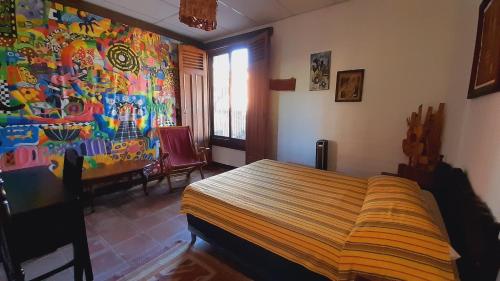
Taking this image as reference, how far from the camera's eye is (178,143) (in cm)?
373

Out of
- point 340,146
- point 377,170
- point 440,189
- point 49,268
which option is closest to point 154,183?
point 49,268

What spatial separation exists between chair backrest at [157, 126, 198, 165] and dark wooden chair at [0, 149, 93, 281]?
2.03 meters

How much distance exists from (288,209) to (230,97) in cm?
304

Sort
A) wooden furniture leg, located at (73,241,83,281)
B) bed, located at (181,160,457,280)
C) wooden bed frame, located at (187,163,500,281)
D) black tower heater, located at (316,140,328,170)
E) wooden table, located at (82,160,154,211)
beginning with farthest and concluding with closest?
black tower heater, located at (316,140,328,170)
wooden table, located at (82,160,154,211)
wooden furniture leg, located at (73,241,83,281)
bed, located at (181,160,457,280)
wooden bed frame, located at (187,163,500,281)

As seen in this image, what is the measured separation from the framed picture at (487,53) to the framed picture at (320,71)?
5.11ft

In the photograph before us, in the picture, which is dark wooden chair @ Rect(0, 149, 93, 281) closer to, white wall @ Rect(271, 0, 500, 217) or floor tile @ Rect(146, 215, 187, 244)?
floor tile @ Rect(146, 215, 187, 244)

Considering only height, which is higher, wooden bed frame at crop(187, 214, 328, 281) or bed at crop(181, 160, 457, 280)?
bed at crop(181, 160, 457, 280)

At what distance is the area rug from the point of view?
1652 mm

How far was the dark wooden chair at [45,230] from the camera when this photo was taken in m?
1.13

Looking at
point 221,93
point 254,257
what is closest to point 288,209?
point 254,257

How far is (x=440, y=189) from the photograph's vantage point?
5.77 ft

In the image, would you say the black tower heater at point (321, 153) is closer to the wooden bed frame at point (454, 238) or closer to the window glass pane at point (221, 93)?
the wooden bed frame at point (454, 238)

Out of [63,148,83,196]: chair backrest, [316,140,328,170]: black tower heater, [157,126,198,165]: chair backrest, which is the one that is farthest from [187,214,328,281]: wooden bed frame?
[157,126,198,165]: chair backrest

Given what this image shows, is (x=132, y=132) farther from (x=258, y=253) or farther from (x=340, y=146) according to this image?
(x=340, y=146)
